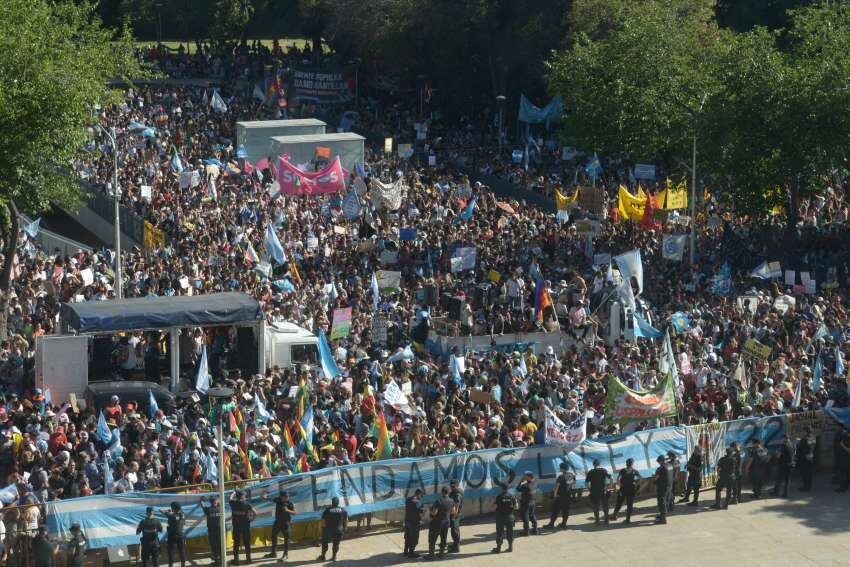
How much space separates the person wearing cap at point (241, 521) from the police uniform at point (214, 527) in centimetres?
30

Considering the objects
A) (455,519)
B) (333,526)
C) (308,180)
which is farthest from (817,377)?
(308,180)

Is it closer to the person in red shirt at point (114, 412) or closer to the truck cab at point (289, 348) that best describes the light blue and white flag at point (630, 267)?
the truck cab at point (289, 348)

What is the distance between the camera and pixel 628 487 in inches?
936

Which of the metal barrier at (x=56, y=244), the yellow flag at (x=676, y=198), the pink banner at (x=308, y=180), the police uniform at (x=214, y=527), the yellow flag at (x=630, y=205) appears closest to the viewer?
the police uniform at (x=214, y=527)

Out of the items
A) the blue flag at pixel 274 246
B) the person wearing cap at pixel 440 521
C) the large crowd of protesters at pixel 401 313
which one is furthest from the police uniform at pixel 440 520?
the blue flag at pixel 274 246

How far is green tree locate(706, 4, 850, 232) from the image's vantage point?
3891 cm

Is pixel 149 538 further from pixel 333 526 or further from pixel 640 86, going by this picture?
pixel 640 86

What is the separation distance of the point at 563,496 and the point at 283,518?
442 cm

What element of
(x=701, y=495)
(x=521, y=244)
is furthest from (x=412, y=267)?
(x=701, y=495)

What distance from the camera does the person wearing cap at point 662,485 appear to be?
23.8 m

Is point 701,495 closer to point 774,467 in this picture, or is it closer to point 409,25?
point 774,467

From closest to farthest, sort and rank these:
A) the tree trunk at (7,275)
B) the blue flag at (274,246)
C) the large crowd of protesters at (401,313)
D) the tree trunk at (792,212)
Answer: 1. the large crowd of protesters at (401,313)
2. the tree trunk at (7,275)
3. the blue flag at (274,246)
4. the tree trunk at (792,212)

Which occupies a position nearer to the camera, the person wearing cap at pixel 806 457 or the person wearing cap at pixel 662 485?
the person wearing cap at pixel 662 485

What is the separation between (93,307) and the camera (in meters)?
28.3
